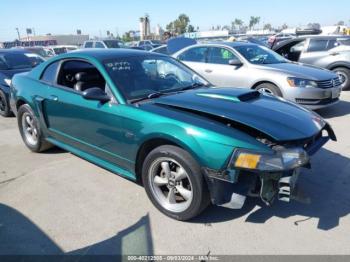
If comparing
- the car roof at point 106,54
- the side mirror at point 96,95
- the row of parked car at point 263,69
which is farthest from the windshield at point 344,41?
the side mirror at point 96,95

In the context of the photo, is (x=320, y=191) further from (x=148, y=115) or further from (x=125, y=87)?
(x=125, y=87)

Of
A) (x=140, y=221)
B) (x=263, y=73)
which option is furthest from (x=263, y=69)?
(x=140, y=221)

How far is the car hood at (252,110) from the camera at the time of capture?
301 cm

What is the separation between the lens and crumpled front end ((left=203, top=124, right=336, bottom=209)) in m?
2.72

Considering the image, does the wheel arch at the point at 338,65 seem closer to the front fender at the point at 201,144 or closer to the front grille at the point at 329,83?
the front grille at the point at 329,83

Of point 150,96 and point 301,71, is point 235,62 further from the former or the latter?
point 150,96

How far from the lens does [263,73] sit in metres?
7.05

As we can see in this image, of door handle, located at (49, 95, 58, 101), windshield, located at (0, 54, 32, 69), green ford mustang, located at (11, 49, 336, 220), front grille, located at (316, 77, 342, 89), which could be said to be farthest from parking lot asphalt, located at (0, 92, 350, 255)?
windshield, located at (0, 54, 32, 69)

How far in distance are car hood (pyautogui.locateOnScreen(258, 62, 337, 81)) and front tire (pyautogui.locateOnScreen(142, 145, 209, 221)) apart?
448 centimetres

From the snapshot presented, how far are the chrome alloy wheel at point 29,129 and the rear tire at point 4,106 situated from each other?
8.95 feet

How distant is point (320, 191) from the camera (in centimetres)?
377

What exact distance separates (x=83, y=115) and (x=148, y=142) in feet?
3.51

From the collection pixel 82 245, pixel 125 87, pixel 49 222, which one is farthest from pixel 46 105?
pixel 82 245

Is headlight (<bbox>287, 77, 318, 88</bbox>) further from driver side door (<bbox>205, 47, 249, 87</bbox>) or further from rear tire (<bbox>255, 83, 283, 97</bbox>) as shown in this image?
driver side door (<bbox>205, 47, 249, 87</bbox>)
